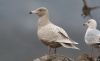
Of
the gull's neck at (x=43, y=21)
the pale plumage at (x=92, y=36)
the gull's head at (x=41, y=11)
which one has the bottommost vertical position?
the pale plumage at (x=92, y=36)

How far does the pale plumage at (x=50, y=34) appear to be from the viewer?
3.45 metres

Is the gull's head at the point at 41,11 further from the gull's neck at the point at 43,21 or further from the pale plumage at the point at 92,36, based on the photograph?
the pale plumage at the point at 92,36

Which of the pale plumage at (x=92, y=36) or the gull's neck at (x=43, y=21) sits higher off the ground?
the gull's neck at (x=43, y=21)

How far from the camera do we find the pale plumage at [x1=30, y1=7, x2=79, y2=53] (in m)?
3.45

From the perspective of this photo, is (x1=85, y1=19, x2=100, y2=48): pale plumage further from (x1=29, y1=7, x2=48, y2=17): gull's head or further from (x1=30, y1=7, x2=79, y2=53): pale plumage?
(x1=29, y1=7, x2=48, y2=17): gull's head

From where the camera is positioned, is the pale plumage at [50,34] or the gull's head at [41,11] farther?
the gull's head at [41,11]

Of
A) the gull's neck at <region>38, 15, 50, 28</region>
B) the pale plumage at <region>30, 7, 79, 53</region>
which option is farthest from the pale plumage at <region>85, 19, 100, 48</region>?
the gull's neck at <region>38, 15, 50, 28</region>

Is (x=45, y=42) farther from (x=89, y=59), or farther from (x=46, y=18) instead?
(x=89, y=59)

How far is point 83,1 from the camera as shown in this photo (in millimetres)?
4703

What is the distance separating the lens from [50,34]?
3.49 meters

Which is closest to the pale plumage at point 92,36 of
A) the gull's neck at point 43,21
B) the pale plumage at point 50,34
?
→ the pale plumage at point 50,34

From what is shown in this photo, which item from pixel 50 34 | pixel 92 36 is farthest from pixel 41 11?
pixel 92 36

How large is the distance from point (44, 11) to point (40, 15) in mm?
45

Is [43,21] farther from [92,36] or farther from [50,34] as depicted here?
[92,36]
